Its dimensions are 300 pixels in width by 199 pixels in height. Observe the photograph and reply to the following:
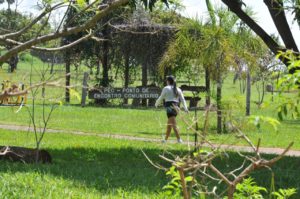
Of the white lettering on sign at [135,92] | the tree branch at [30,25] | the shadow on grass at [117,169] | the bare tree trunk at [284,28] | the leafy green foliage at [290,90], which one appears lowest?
the shadow on grass at [117,169]

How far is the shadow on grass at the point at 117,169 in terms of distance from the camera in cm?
736

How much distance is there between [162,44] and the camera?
30.4 meters

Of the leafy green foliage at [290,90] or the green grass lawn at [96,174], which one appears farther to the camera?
the green grass lawn at [96,174]

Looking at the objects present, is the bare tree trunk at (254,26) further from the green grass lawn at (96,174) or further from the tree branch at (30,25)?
the tree branch at (30,25)

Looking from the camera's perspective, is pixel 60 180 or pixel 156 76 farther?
pixel 156 76

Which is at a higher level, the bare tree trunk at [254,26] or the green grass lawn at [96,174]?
the bare tree trunk at [254,26]

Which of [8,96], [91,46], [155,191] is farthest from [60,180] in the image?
[91,46]

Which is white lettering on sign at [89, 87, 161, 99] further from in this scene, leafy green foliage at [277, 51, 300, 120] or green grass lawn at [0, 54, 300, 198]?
leafy green foliage at [277, 51, 300, 120]

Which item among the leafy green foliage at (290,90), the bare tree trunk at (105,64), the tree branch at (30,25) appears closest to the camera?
the tree branch at (30,25)

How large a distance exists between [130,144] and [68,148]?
180 centimetres

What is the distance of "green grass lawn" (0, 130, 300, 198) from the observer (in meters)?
6.53

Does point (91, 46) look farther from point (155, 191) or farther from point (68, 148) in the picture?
point (155, 191)

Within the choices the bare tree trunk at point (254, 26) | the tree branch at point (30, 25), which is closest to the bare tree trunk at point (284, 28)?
the bare tree trunk at point (254, 26)

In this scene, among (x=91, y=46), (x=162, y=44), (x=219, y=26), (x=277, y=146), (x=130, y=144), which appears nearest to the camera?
(x=130, y=144)
